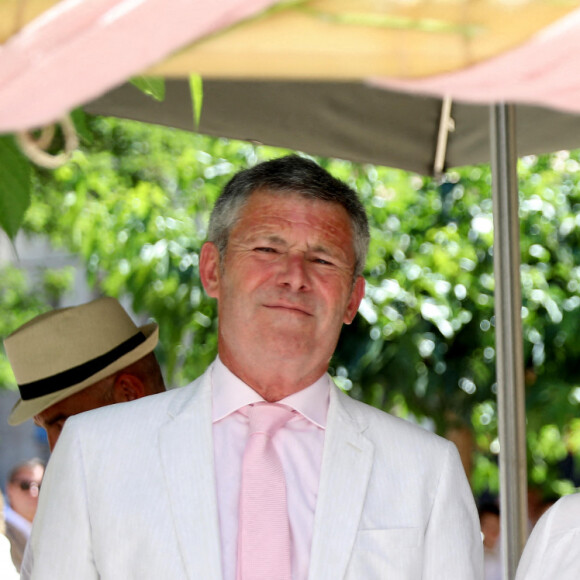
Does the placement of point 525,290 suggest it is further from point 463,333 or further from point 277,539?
point 277,539

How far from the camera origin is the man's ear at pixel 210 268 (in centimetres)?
247

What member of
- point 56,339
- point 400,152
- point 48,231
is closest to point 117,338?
point 56,339

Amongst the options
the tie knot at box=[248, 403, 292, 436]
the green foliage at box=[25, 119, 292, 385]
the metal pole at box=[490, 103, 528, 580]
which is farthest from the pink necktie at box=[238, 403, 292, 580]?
the green foliage at box=[25, 119, 292, 385]

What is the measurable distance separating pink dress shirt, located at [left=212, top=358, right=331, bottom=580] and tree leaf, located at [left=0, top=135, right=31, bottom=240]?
3.14 feet

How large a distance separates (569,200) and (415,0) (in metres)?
4.38

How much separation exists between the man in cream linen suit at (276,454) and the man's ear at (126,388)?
80 centimetres

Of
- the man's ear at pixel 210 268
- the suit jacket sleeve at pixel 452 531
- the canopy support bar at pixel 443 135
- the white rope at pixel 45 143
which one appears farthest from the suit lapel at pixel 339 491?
the canopy support bar at pixel 443 135

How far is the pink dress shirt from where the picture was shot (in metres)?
2.08

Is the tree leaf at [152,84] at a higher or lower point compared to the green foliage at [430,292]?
higher

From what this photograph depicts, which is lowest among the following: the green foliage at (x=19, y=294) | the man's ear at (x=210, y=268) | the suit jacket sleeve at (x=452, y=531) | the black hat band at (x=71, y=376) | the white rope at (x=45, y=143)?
the green foliage at (x=19, y=294)

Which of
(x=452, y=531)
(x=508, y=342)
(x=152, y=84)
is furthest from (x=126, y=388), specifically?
(x=152, y=84)

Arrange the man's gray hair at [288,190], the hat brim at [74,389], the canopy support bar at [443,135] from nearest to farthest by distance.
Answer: the man's gray hair at [288,190]
the hat brim at [74,389]
the canopy support bar at [443,135]

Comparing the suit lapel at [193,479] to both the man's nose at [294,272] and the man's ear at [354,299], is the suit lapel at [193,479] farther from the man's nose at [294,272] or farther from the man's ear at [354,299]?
the man's ear at [354,299]

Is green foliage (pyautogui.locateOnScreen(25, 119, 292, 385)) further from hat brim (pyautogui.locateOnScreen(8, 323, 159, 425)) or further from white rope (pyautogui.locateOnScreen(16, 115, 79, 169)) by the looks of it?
white rope (pyautogui.locateOnScreen(16, 115, 79, 169))
